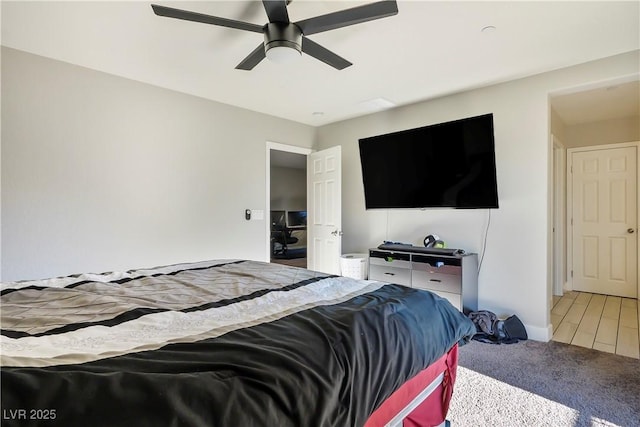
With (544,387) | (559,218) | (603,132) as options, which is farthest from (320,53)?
(603,132)

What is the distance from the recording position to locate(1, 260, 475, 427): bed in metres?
0.69

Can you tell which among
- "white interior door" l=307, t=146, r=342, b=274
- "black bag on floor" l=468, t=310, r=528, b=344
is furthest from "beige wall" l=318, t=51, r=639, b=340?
"white interior door" l=307, t=146, r=342, b=274

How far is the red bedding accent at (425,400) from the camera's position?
123cm

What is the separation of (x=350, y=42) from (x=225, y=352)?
235 cm

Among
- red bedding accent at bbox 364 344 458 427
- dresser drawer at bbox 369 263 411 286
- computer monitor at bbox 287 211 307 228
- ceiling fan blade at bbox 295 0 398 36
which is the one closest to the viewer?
red bedding accent at bbox 364 344 458 427

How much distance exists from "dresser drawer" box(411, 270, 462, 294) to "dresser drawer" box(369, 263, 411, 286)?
0.24ft

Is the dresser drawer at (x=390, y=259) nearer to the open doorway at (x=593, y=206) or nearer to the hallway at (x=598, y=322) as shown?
the hallway at (x=598, y=322)

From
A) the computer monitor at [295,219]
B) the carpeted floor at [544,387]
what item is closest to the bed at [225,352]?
the carpeted floor at [544,387]

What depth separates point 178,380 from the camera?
0.74m

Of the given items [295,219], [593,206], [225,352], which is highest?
[593,206]

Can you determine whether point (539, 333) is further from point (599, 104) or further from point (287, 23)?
point (287, 23)

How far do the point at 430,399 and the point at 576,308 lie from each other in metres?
3.48

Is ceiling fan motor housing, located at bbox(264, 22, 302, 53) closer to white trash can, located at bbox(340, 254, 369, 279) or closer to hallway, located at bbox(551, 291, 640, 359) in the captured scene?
white trash can, located at bbox(340, 254, 369, 279)

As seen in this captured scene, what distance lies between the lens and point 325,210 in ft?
15.0
